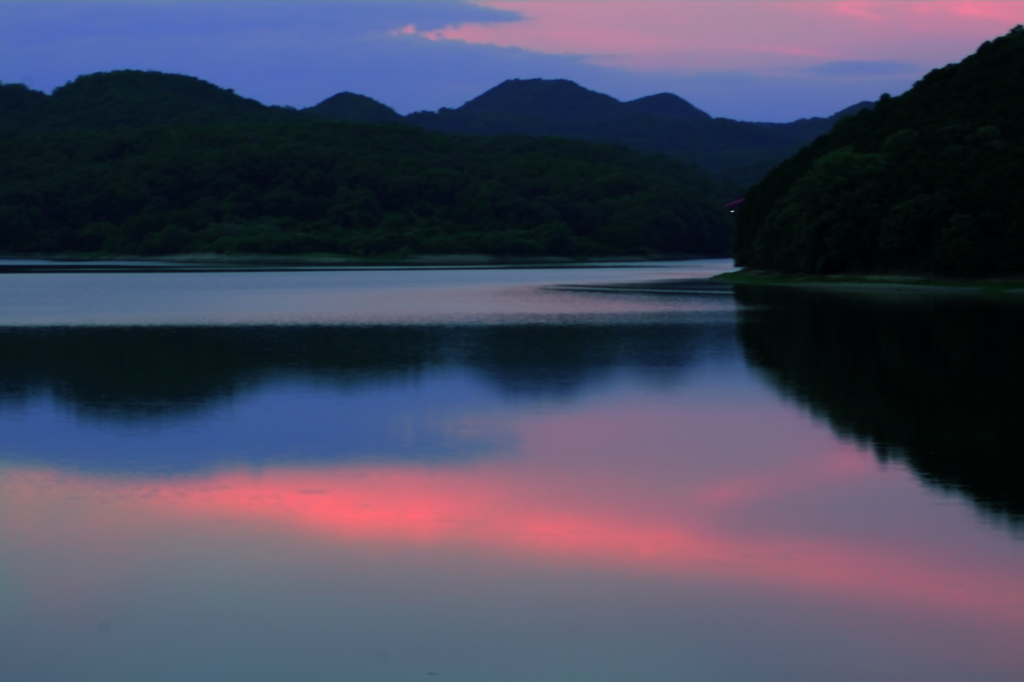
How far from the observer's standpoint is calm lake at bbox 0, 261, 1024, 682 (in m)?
10.2

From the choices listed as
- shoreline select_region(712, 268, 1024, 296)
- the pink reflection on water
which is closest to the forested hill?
shoreline select_region(712, 268, 1024, 296)

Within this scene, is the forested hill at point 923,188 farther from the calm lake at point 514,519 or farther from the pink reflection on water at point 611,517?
the pink reflection on water at point 611,517

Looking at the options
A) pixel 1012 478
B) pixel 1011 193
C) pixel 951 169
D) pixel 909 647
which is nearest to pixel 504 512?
pixel 909 647

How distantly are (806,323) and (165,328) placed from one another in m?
24.3

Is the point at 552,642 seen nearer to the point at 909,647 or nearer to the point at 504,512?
the point at 909,647

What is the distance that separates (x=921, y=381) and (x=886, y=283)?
192 feet

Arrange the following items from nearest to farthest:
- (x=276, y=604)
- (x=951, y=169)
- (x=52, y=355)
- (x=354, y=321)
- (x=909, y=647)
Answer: (x=909, y=647) < (x=276, y=604) < (x=52, y=355) < (x=354, y=321) < (x=951, y=169)

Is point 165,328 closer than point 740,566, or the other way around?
point 740,566

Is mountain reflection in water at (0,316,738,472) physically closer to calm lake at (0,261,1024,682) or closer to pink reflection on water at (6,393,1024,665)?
calm lake at (0,261,1024,682)

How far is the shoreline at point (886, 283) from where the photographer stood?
73.9 metres

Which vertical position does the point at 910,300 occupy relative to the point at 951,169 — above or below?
below

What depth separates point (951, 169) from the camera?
86.8m

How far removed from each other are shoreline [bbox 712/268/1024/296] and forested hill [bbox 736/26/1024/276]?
1.15 m

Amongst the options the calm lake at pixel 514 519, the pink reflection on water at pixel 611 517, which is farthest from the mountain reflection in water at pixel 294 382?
the pink reflection on water at pixel 611 517
